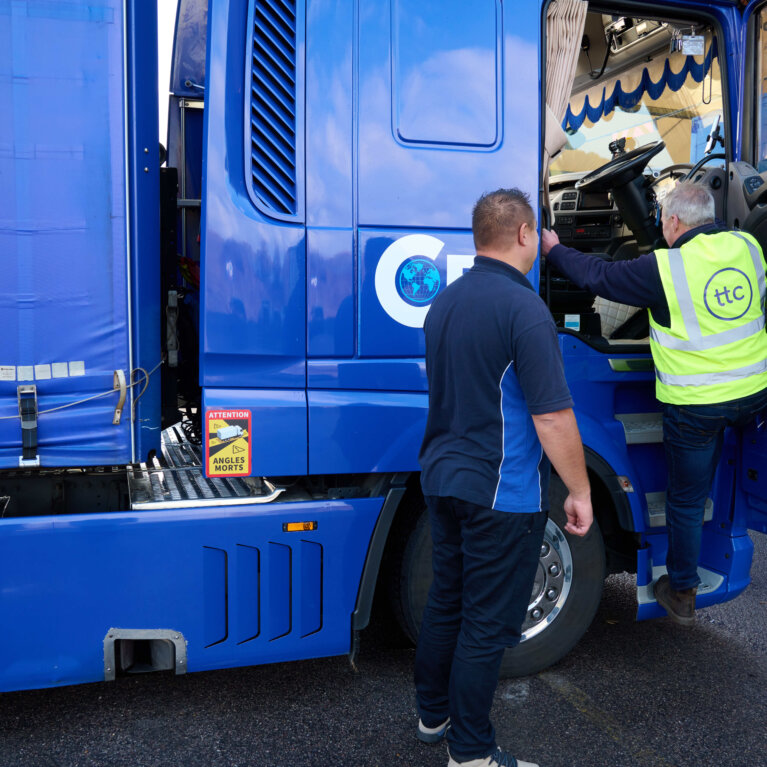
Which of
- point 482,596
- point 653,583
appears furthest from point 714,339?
point 482,596

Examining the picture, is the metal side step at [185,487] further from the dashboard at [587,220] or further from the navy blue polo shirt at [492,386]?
the dashboard at [587,220]

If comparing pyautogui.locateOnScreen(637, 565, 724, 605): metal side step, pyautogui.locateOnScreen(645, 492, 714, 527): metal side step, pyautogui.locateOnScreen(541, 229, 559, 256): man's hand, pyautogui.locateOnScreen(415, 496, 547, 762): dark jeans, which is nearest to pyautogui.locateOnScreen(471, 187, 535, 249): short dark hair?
pyautogui.locateOnScreen(541, 229, 559, 256): man's hand

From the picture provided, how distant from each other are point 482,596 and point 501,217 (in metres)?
1.17

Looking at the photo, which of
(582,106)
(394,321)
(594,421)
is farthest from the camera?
(582,106)

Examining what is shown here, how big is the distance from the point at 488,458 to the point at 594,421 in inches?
36.2

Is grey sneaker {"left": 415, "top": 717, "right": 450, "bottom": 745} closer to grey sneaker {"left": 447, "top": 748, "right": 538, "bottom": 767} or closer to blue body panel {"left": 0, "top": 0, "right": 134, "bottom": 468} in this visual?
grey sneaker {"left": 447, "top": 748, "right": 538, "bottom": 767}

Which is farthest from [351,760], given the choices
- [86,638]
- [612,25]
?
[612,25]

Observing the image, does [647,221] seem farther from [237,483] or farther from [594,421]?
[237,483]

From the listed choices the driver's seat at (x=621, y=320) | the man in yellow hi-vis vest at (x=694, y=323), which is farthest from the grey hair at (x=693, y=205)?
the driver's seat at (x=621, y=320)

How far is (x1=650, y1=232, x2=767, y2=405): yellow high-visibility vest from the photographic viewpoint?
9.91ft

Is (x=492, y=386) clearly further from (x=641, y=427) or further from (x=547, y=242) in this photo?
(x=641, y=427)

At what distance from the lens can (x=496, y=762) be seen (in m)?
2.50

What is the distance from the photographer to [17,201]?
2418 mm

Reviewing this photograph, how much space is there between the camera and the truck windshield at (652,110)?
350cm
